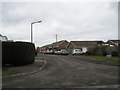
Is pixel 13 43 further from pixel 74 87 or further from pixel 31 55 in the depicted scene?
pixel 74 87

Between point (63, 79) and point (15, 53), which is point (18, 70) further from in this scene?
point (63, 79)

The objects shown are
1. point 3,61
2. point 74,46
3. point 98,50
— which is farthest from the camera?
point 74,46

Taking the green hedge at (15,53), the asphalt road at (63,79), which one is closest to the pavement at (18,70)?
the asphalt road at (63,79)

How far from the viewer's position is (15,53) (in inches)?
701

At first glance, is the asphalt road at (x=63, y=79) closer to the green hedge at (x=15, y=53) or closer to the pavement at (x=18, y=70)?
the pavement at (x=18, y=70)

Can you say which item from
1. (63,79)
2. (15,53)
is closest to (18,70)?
(15,53)

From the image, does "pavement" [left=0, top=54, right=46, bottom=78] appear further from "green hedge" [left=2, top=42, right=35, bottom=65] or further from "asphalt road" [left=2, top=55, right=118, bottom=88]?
"green hedge" [left=2, top=42, right=35, bottom=65]

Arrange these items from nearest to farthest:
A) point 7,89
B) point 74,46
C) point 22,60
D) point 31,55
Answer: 1. point 7,89
2. point 22,60
3. point 31,55
4. point 74,46

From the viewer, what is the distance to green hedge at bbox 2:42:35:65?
1723 centimetres

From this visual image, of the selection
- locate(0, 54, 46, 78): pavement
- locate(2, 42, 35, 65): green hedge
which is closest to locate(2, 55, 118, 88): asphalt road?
locate(0, 54, 46, 78): pavement

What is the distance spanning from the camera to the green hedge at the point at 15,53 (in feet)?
56.5

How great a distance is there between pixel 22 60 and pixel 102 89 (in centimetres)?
1152

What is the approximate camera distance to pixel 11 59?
688 inches

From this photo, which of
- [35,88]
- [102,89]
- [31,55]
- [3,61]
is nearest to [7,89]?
[35,88]
